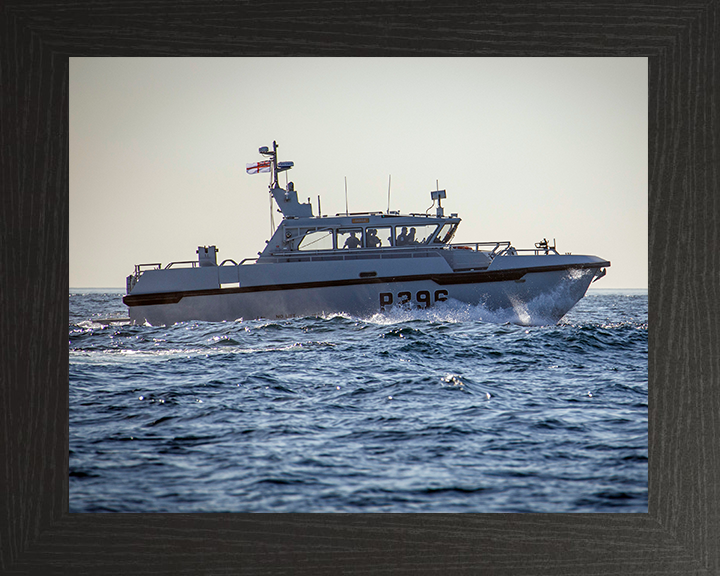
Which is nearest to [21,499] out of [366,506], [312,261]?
[366,506]

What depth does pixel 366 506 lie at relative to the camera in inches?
87.9

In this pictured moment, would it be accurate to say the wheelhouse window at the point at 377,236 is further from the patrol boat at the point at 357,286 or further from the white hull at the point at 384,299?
the white hull at the point at 384,299

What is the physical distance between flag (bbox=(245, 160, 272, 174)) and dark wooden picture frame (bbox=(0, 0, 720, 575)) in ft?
4.86

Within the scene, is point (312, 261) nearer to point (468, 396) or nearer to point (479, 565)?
point (468, 396)

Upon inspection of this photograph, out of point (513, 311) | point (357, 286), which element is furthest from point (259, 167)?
point (513, 311)

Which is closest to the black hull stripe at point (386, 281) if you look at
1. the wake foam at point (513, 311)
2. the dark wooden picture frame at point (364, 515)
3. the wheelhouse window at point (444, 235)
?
the wake foam at point (513, 311)

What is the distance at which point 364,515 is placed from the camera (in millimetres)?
2215

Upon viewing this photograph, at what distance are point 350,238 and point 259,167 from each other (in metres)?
3.66

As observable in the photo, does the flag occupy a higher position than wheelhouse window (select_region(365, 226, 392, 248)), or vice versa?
the flag

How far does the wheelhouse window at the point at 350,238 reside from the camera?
7.91m

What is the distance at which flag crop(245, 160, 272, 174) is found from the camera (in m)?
3.84

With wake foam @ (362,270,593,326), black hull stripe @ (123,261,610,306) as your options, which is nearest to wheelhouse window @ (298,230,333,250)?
black hull stripe @ (123,261,610,306)

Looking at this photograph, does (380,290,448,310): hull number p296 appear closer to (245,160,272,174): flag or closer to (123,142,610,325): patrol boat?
(123,142,610,325): patrol boat

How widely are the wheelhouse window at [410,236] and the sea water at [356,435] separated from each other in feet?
14.3
